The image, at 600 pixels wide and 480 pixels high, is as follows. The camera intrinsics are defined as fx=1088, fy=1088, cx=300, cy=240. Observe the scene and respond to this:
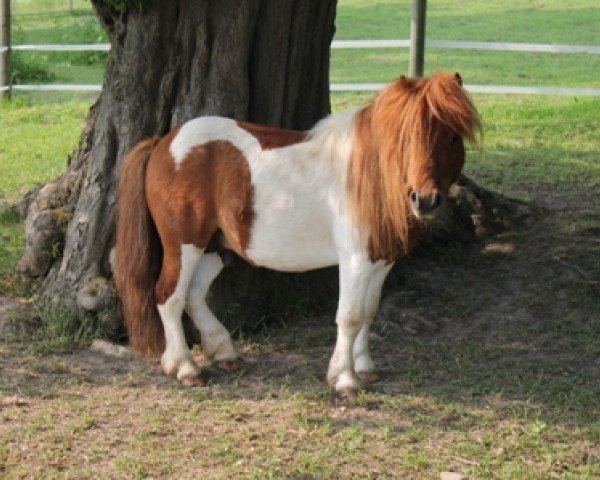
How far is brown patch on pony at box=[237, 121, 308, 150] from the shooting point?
18.6ft

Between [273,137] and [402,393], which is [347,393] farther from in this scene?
[273,137]

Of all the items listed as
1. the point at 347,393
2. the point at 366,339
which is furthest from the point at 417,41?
the point at 347,393

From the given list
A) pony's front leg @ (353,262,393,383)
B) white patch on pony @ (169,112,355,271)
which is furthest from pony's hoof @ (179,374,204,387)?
pony's front leg @ (353,262,393,383)

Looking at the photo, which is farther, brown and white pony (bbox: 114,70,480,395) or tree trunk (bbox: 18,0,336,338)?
tree trunk (bbox: 18,0,336,338)

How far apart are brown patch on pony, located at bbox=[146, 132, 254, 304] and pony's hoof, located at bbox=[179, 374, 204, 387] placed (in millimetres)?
451

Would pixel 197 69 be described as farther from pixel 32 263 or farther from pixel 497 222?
pixel 497 222

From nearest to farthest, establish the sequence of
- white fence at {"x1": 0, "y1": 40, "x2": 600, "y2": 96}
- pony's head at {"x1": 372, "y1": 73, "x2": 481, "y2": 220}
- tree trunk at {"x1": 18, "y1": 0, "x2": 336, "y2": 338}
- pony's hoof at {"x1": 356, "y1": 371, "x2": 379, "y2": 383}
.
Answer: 1. pony's head at {"x1": 372, "y1": 73, "x2": 481, "y2": 220}
2. pony's hoof at {"x1": 356, "y1": 371, "x2": 379, "y2": 383}
3. tree trunk at {"x1": 18, "y1": 0, "x2": 336, "y2": 338}
4. white fence at {"x1": 0, "y1": 40, "x2": 600, "y2": 96}

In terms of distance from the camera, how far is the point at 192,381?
5785mm

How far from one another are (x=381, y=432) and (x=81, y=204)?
2582 millimetres

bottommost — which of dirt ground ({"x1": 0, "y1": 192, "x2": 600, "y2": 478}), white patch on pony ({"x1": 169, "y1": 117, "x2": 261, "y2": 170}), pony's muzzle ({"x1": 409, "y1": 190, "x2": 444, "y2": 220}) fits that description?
dirt ground ({"x1": 0, "y1": 192, "x2": 600, "y2": 478})

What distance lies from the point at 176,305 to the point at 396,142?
153 centimetres

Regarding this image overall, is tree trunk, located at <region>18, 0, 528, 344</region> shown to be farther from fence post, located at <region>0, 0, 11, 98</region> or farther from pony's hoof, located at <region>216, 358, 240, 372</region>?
fence post, located at <region>0, 0, 11, 98</region>

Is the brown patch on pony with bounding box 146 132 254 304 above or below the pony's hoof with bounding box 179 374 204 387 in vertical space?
above

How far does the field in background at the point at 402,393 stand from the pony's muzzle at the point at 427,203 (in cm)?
47
